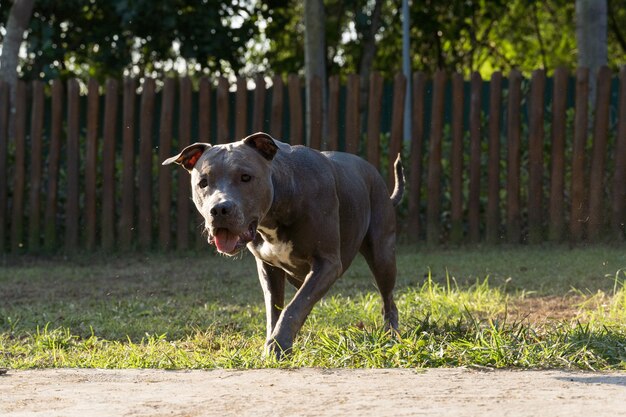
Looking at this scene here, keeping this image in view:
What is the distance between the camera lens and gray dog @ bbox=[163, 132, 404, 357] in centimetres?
582

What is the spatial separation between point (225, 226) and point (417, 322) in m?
1.55

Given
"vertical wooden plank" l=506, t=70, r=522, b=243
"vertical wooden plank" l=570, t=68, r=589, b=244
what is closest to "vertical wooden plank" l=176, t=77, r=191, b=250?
"vertical wooden plank" l=506, t=70, r=522, b=243

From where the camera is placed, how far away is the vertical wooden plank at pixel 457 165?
487 inches

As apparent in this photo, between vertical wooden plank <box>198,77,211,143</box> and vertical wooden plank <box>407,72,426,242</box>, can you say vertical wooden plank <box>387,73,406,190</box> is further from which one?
vertical wooden plank <box>198,77,211,143</box>

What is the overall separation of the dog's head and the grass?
653mm

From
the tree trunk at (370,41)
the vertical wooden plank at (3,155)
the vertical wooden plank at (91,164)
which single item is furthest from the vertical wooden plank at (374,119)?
the tree trunk at (370,41)

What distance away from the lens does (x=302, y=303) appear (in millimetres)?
6117

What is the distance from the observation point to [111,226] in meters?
12.5

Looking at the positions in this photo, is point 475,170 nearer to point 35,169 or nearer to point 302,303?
point 35,169

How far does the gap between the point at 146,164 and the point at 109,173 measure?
43cm

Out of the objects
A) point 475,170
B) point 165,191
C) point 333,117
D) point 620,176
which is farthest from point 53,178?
point 620,176

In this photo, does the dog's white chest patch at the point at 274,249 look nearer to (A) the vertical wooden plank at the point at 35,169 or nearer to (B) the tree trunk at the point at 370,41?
(A) the vertical wooden plank at the point at 35,169

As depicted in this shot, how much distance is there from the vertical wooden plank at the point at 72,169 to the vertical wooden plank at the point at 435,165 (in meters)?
3.86

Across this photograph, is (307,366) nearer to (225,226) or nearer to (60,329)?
(225,226)
